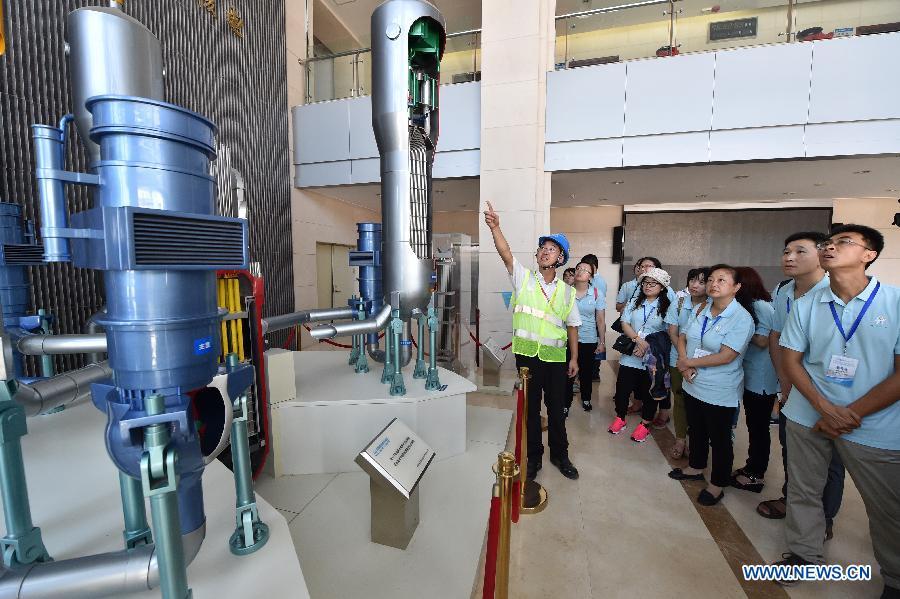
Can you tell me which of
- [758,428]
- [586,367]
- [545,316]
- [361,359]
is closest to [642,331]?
[586,367]

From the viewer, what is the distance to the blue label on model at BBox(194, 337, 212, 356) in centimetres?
96

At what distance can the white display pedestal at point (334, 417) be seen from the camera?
101 inches

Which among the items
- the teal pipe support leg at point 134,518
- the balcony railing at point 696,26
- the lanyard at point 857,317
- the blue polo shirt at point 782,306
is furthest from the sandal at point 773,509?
the balcony railing at point 696,26

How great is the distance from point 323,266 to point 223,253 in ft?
24.5

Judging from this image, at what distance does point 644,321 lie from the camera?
372 centimetres

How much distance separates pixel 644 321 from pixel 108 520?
3950 mm

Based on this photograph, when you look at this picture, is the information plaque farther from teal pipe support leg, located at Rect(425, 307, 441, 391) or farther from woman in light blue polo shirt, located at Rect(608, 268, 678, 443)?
woman in light blue polo shirt, located at Rect(608, 268, 678, 443)

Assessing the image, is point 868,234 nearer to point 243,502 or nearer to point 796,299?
point 796,299

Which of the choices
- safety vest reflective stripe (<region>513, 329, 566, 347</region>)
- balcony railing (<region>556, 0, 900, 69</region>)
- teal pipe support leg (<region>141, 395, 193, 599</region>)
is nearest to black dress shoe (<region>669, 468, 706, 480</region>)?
safety vest reflective stripe (<region>513, 329, 566, 347</region>)

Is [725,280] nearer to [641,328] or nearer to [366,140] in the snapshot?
[641,328]

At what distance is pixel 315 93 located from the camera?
7297 millimetres

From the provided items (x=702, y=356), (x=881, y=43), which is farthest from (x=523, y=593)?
→ (x=881, y=43)

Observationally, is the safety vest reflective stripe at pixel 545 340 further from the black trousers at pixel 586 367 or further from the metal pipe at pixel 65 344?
the metal pipe at pixel 65 344

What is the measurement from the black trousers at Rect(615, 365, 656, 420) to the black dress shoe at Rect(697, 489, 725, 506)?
112 centimetres
